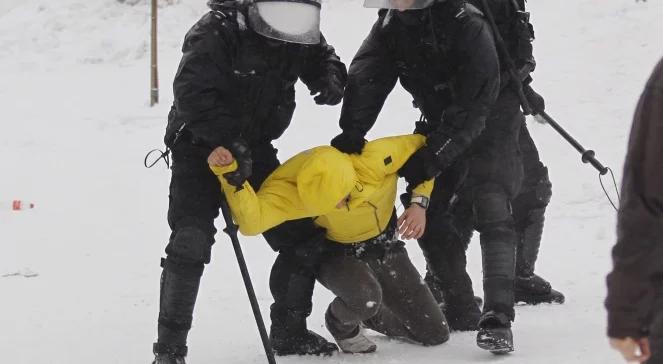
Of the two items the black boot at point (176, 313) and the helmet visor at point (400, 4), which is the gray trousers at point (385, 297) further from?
the helmet visor at point (400, 4)

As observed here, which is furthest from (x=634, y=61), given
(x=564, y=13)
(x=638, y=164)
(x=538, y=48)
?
(x=638, y=164)

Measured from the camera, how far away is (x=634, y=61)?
10281 millimetres

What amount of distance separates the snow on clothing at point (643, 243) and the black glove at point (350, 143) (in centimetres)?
230

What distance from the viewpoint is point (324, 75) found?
175 inches

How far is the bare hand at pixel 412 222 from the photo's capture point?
4246 mm

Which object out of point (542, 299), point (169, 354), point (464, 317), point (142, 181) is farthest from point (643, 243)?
point (142, 181)

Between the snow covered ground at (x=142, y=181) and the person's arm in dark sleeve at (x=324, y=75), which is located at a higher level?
the person's arm in dark sleeve at (x=324, y=75)

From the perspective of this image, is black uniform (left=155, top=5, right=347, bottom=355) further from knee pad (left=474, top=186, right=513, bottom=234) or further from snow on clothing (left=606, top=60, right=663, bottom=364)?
snow on clothing (left=606, top=60, right=663, bottom=364)

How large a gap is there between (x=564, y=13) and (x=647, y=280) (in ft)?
35.0

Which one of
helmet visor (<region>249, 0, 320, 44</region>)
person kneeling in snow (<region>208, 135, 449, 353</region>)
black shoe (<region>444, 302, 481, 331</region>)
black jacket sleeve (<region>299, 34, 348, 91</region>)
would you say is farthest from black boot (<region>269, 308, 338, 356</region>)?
helmet visor (<region>249, 0, 320, 44</region>)

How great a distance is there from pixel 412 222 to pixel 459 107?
1.86ft

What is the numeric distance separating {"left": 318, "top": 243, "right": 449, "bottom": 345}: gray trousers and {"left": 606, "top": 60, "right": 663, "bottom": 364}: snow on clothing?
7.34 feet

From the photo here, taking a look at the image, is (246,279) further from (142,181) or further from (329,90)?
(142,181)

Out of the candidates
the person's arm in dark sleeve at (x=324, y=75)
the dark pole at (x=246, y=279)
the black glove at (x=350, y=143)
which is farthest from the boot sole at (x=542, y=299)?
the dark pole at (x=246, y=279)
